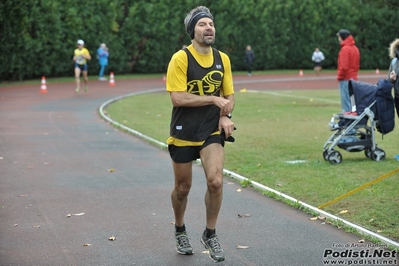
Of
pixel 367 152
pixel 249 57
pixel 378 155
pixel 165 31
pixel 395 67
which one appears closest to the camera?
pixel 395 67

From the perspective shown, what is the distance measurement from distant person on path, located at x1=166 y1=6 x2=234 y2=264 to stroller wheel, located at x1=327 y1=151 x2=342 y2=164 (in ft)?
18.7

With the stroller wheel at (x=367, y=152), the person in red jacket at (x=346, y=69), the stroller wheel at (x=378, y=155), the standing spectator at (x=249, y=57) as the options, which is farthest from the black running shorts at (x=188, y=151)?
the standing spectator at (x=249, y=57)

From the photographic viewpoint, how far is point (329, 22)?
53.9m

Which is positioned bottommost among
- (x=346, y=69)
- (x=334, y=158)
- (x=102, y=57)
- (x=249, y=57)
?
(x=249, y=57)

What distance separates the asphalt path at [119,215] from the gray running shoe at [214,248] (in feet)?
0.35

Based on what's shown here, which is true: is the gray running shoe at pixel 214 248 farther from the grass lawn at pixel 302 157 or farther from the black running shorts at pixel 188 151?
the grass lawn at pixel 302 157

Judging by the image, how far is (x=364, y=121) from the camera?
1310 cm

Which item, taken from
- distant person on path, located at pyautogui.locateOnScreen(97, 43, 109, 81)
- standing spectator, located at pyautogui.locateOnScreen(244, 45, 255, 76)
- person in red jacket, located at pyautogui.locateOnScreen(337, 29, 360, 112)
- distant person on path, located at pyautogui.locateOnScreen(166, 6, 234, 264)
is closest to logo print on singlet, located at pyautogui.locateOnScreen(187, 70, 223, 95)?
distant person on path, located at pyautogui.locateOnScreen(166, 6, 234, 264)

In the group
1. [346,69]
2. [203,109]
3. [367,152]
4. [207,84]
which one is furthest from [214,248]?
[346,69]

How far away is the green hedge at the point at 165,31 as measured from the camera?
40938mm

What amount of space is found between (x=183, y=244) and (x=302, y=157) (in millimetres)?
6507

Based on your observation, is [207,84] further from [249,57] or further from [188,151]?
[249,57]

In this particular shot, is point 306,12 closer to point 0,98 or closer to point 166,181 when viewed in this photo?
point 0,98

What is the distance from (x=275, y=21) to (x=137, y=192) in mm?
42887
